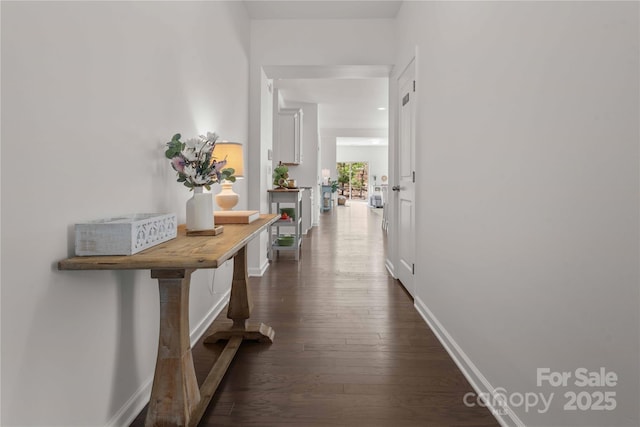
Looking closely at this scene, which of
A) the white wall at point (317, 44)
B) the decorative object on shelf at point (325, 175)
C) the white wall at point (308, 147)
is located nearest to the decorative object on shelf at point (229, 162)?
the white wall at point (317, 44)

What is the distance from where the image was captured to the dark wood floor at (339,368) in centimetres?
167

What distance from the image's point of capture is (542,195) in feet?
4.43

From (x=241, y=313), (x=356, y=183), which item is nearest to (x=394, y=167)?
(x=241, y=313)

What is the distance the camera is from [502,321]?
5.40 ft

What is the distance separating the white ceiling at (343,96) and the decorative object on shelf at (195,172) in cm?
506

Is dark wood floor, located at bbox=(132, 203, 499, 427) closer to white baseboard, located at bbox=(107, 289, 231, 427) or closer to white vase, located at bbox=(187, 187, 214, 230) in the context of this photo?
white baseboard, located at bbox=(107, 289, 231, 427)

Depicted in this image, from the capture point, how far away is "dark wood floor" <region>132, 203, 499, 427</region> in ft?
5.48

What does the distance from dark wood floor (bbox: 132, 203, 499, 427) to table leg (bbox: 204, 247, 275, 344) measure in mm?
66

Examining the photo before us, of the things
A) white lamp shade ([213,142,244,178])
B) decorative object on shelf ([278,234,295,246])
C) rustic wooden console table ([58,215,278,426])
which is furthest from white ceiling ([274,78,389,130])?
rustic wooden console table ([58,215,278,426])

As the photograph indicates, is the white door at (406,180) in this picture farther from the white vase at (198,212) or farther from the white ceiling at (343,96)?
the white ceiling at (343,96)

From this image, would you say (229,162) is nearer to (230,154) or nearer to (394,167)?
(230,154)

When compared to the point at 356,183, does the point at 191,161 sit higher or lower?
lower

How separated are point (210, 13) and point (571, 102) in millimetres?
2442

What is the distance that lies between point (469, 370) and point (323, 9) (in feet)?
11.3
